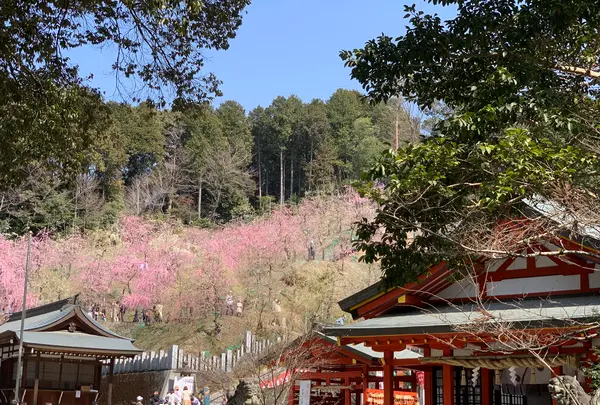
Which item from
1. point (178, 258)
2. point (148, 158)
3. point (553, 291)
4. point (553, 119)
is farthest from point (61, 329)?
point (148, 158)

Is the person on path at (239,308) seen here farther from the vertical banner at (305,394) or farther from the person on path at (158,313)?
the vertical banner at (305,394)

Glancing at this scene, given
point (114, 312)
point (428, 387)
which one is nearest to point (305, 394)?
point (428, 387)

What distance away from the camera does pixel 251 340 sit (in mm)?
25734

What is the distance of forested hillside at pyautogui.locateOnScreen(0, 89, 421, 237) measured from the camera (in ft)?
152

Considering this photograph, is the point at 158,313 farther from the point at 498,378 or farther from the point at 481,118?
the point at 481,118

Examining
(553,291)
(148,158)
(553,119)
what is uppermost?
(148,158)

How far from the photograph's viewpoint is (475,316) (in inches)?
429

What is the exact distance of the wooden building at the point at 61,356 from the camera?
73.4ft

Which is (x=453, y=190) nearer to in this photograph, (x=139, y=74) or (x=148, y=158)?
(x=139, y=74)

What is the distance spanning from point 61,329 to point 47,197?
24.0 m

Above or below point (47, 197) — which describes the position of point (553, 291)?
below

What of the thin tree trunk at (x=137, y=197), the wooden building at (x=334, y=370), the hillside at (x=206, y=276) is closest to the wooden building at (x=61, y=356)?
the hillside at (x=206, y=276)

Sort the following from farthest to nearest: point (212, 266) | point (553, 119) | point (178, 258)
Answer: point (178, 258), point (212, 266), point (553, 119)

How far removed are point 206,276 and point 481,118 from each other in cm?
2745
